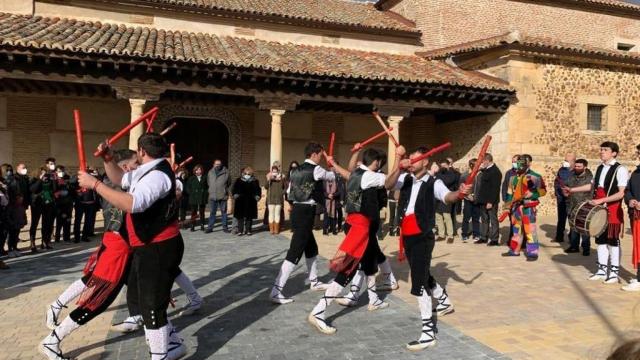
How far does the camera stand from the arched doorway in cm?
1471

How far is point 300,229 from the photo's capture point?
532cm

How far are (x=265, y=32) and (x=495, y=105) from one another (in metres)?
7.73

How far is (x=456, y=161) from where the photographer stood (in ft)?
50.2

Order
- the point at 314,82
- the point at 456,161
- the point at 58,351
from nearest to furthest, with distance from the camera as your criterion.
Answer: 1. the point at 58,351
2. the point at 314,82
3. the point at 456,161

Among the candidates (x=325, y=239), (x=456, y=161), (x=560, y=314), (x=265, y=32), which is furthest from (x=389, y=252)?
(x=265, y=32)

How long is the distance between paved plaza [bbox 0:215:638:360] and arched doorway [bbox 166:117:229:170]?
7.58 metres

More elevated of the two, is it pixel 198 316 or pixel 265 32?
pixel 265 32

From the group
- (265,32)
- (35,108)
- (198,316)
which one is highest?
(265,32)

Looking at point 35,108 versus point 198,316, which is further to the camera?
point 35,108

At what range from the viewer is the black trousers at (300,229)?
520 cm

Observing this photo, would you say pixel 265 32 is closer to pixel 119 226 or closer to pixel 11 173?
pixel 11 173

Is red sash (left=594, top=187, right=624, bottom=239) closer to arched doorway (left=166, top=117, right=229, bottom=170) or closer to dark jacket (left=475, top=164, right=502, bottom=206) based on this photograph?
dark jacket (left=475, top=164, right=502, bottom=206)

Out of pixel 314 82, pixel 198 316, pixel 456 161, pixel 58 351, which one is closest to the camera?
pixel 58 351

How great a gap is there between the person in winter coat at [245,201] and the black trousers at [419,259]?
21.8ft
